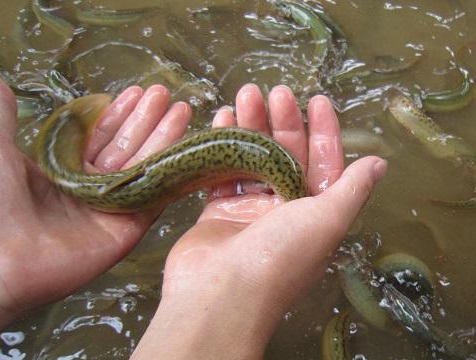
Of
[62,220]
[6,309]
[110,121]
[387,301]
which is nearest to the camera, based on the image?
[6,309]

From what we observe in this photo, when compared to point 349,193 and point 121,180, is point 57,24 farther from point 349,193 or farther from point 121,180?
point 349,193

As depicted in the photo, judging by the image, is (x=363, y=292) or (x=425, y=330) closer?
(x=425, y=330)

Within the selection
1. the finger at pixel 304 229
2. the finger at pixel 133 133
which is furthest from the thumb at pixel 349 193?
the finger at pixel 133 133

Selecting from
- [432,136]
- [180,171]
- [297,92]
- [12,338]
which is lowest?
[12,338]

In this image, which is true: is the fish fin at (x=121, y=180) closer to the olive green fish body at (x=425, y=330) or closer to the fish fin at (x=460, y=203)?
the olive green fish body at (x=425, y=330)

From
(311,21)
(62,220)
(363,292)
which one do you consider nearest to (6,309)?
(62,220)

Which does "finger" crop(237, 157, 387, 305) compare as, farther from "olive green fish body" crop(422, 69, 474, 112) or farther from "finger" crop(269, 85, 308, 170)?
"olive green fish body" crop(422, 69, 474, 112)

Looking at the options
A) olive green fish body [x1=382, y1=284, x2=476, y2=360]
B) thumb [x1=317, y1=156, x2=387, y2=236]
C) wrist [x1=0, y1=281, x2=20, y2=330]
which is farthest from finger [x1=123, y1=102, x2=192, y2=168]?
olive green fish body [x1=382, y1=284, x2=476, y2=360]
